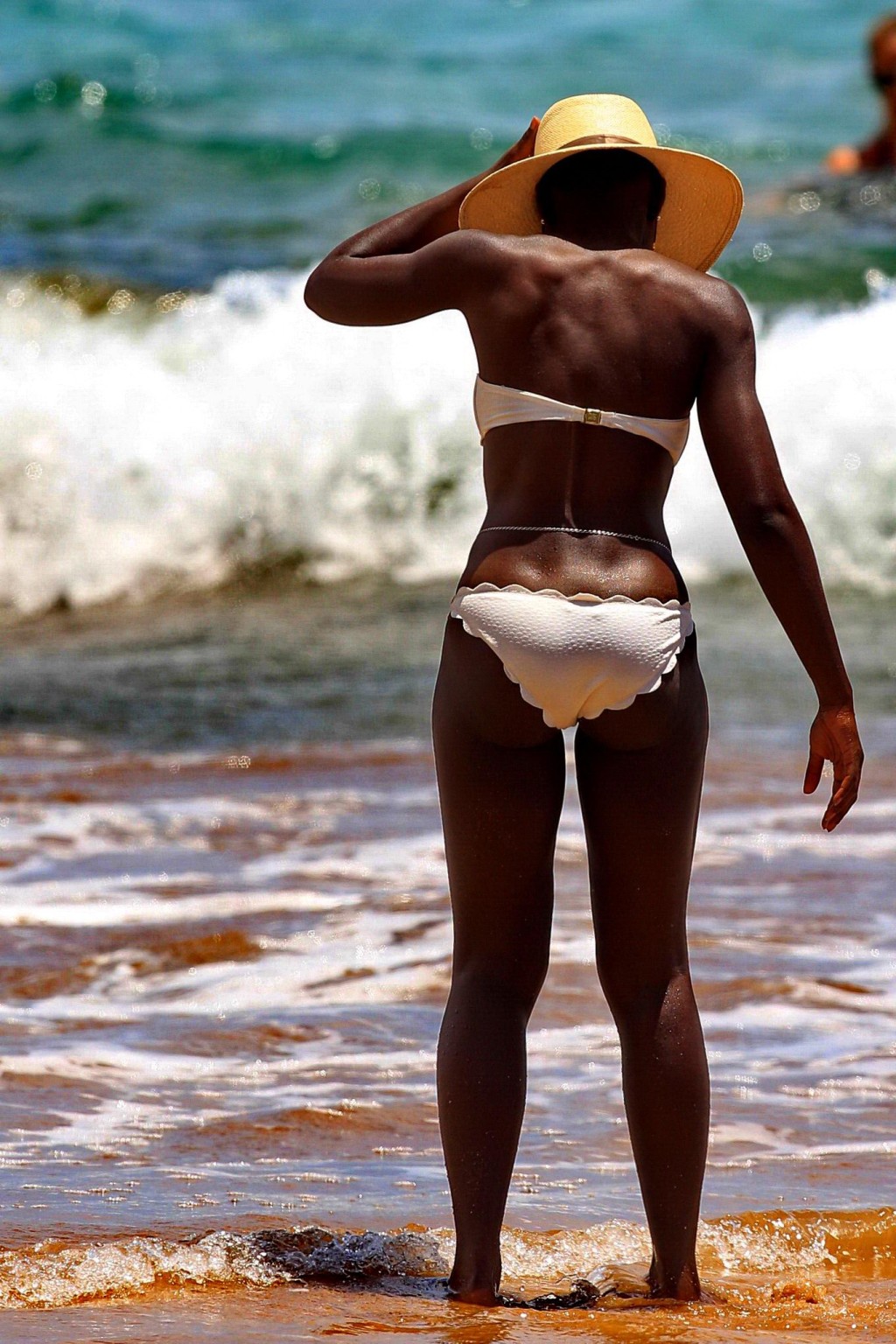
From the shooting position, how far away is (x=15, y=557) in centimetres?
1045

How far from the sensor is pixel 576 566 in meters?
2.78

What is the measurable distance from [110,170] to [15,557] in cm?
725

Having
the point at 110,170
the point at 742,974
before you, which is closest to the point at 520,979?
the point at 742,974

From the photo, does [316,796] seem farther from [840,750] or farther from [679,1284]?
[840,750]

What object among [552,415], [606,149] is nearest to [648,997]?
[552,415]

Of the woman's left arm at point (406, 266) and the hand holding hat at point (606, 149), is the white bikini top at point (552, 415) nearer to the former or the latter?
the woman's left arm at point (406, 266)

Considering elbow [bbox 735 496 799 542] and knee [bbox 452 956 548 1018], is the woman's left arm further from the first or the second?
knee [bbox 452 956 548 1018]

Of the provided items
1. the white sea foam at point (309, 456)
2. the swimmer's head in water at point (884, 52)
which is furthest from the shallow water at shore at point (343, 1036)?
the swimmer's head in water at point (884, 52)

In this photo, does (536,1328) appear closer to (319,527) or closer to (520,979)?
(520,979)

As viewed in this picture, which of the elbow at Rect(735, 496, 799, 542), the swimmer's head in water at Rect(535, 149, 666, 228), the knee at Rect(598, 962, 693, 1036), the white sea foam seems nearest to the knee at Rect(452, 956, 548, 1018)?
the knee at Rect(598, 962, 693, 1036)

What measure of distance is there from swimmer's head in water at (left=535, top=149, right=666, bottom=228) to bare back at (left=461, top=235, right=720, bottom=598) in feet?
0.22

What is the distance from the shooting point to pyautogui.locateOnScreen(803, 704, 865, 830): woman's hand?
9.22 ft

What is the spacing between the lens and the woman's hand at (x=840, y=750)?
281cm

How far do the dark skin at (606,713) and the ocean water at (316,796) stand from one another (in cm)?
30
